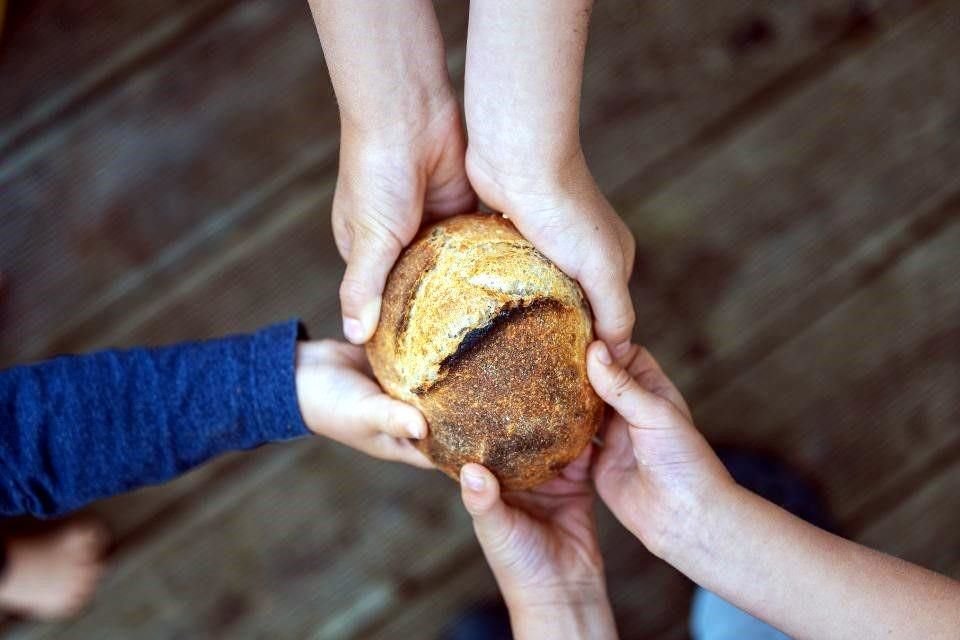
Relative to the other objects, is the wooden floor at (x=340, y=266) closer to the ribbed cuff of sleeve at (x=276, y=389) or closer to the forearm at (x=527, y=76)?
the ribbed cuff of sleeve at (x=276, y=389)

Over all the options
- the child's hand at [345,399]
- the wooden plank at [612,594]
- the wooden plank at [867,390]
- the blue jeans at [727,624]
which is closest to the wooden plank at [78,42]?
the child's hand at [345,399]

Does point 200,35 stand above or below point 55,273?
above

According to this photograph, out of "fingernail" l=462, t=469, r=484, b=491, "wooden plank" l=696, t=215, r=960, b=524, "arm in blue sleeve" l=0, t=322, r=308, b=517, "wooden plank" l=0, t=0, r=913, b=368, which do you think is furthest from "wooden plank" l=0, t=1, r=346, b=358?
"wooden plank" l=696, t=215, r=960, b=524

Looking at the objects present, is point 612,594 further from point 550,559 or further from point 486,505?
point 486,505

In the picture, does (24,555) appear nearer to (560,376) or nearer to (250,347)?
(250,347)

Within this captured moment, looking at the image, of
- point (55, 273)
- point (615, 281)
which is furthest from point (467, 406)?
point (55, 273)

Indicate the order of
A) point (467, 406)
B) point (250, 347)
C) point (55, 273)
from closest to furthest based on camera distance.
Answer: point (467, 406) < point (250, 347) < point (55, 273)
